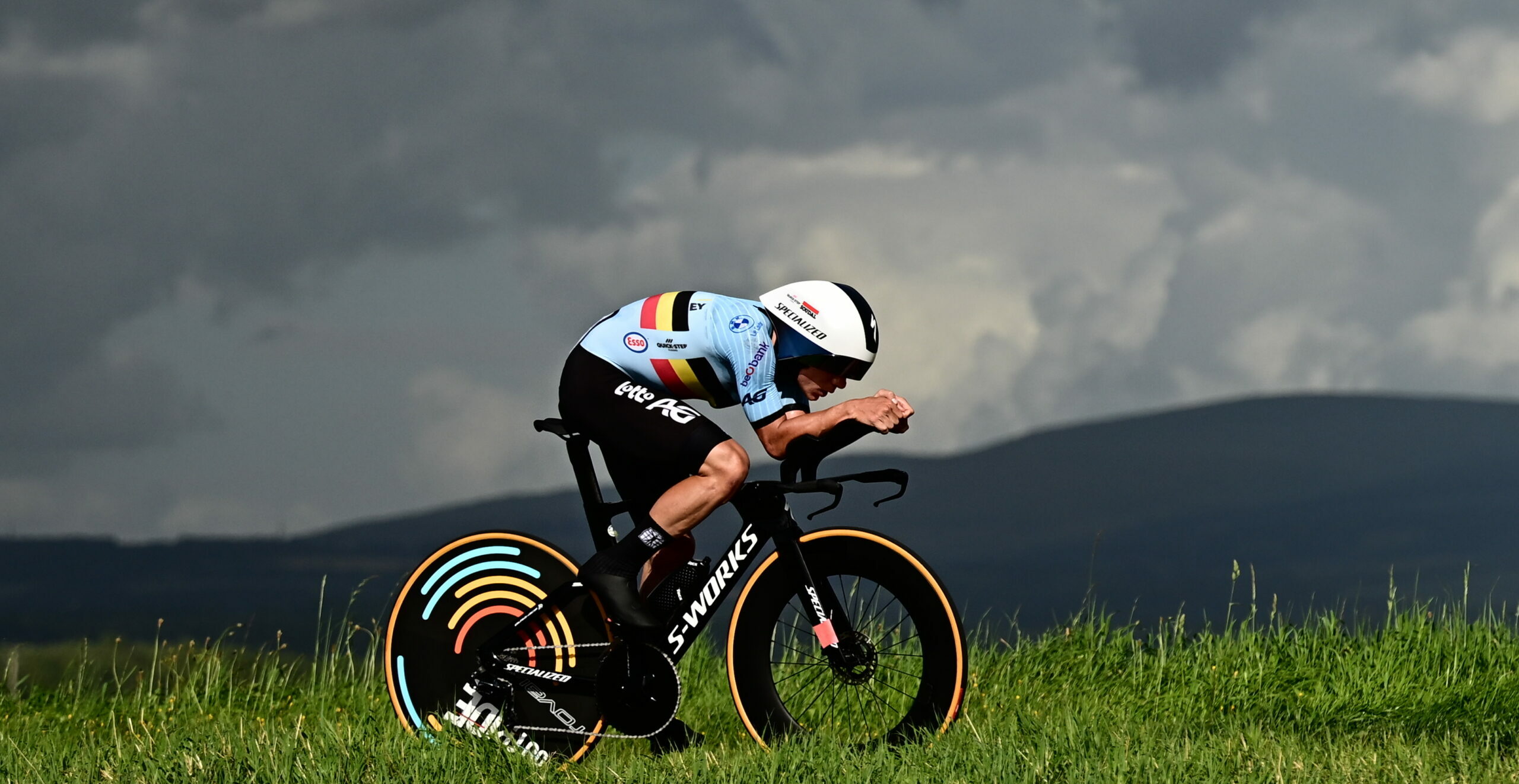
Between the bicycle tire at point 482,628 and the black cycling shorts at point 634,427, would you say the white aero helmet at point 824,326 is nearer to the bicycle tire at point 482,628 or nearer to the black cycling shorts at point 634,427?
the black cycling shorts at point 634,427

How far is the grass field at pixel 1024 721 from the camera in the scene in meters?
5.65

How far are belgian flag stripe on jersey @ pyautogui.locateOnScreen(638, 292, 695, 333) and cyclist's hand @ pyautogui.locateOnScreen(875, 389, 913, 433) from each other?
1008 millimetres

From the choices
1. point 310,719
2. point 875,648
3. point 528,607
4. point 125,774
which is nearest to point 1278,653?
point 875,648

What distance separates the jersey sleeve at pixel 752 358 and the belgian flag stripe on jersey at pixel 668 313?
0.55 ft

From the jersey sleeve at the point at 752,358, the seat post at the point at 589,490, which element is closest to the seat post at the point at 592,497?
the seat post at the point at 589,490

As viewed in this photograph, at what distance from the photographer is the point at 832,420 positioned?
5.92 m

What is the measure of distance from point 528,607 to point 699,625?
2.92ft

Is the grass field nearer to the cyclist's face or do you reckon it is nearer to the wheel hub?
the wheel hub

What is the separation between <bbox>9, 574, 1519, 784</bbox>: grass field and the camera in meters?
5.65

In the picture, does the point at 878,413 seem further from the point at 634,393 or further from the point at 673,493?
the point at 634,393

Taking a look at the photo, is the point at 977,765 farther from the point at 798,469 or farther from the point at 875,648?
the point at 798,469

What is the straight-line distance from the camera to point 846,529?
6352 mm

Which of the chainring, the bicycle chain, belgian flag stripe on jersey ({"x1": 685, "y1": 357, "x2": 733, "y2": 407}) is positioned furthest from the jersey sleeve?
the bicycle chain

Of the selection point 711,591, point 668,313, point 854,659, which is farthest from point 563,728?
point 668,313
